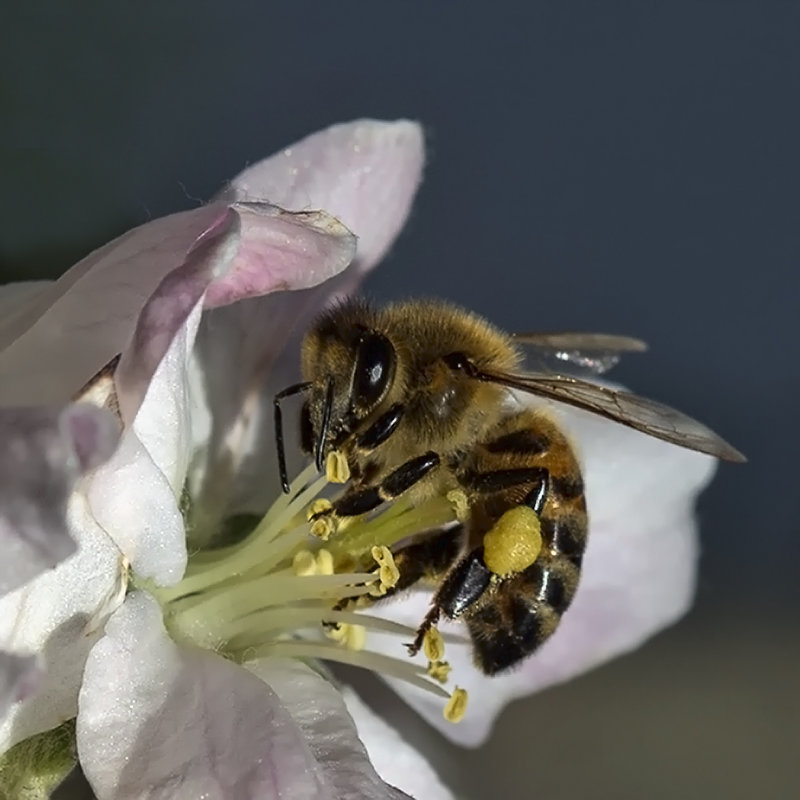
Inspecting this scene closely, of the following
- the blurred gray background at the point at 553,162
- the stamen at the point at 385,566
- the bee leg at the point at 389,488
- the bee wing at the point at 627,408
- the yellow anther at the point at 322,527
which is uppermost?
the bee wing at the point at 627,408

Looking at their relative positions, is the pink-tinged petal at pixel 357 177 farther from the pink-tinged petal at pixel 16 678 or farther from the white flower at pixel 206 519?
the pink-tinged petal at pixel 16 678

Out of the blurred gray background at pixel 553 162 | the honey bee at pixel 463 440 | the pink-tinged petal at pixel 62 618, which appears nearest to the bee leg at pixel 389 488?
the honey bee at pixel 463 440

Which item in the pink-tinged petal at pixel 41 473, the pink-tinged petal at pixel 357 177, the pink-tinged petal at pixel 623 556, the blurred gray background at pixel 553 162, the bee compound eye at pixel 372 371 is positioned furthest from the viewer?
the blurred gray background at pixel 553 162

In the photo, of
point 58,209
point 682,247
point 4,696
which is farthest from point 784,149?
point 4,696

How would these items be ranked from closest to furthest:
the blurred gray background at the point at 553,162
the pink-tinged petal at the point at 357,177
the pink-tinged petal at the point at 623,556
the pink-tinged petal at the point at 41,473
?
1. the pink-tinged petal at the point at 41,473
2. the pink-tinged petal at the point at 357,177
3. the pink-tinged petal at the point at 623,556
4. the blurred gray background at the point at 553,162

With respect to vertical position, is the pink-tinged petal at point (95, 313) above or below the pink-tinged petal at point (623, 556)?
above

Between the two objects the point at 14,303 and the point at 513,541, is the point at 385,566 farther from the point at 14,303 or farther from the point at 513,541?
the point at 14,303

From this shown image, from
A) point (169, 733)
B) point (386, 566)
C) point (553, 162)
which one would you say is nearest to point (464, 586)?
point (386, 566)
